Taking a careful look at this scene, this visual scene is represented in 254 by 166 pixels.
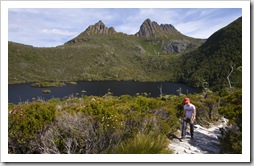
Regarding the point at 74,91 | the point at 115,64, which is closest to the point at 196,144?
the point at 74,91

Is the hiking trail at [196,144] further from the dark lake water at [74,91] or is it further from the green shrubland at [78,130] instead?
the dark lake water at [74,91]

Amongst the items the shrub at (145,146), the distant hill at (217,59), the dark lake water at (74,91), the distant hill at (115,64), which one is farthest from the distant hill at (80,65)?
the shrub at (145,146)

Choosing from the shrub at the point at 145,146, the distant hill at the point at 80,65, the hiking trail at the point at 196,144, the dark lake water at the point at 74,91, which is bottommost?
the dark lake water at the point at 74,91

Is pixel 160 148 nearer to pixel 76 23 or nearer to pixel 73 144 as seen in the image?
pixel 73 144

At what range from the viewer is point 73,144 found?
232 inches

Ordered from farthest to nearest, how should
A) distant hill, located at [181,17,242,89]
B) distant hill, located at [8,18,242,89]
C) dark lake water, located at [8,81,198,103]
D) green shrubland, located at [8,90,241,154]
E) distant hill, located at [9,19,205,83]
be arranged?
distant hill, located at [9,19,205,83] → distant hill, located at [8,18,242,89] → distant hill, located at [181,17,242,89] → dark lake water, located at [8,81,198,103] → green shrubland, located at [8,90,241,154]

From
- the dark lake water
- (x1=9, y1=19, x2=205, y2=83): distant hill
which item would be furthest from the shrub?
(x1=9, y1=19, x2=205, y2=83): distant hill

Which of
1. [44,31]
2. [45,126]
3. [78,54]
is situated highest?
[78,54]

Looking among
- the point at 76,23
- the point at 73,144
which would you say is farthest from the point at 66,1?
the point at 73,144

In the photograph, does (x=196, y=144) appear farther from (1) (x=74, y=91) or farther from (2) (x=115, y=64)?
(2) (x=115, y=64)

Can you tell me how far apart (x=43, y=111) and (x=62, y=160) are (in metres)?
1.12

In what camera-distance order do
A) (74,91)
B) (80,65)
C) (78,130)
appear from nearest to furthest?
(78,130), (74,91), (80,65)

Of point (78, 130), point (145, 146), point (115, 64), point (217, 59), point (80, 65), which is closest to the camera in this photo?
point (145, 146)

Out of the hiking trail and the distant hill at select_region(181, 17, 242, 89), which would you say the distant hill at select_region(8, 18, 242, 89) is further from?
the hiking trail
